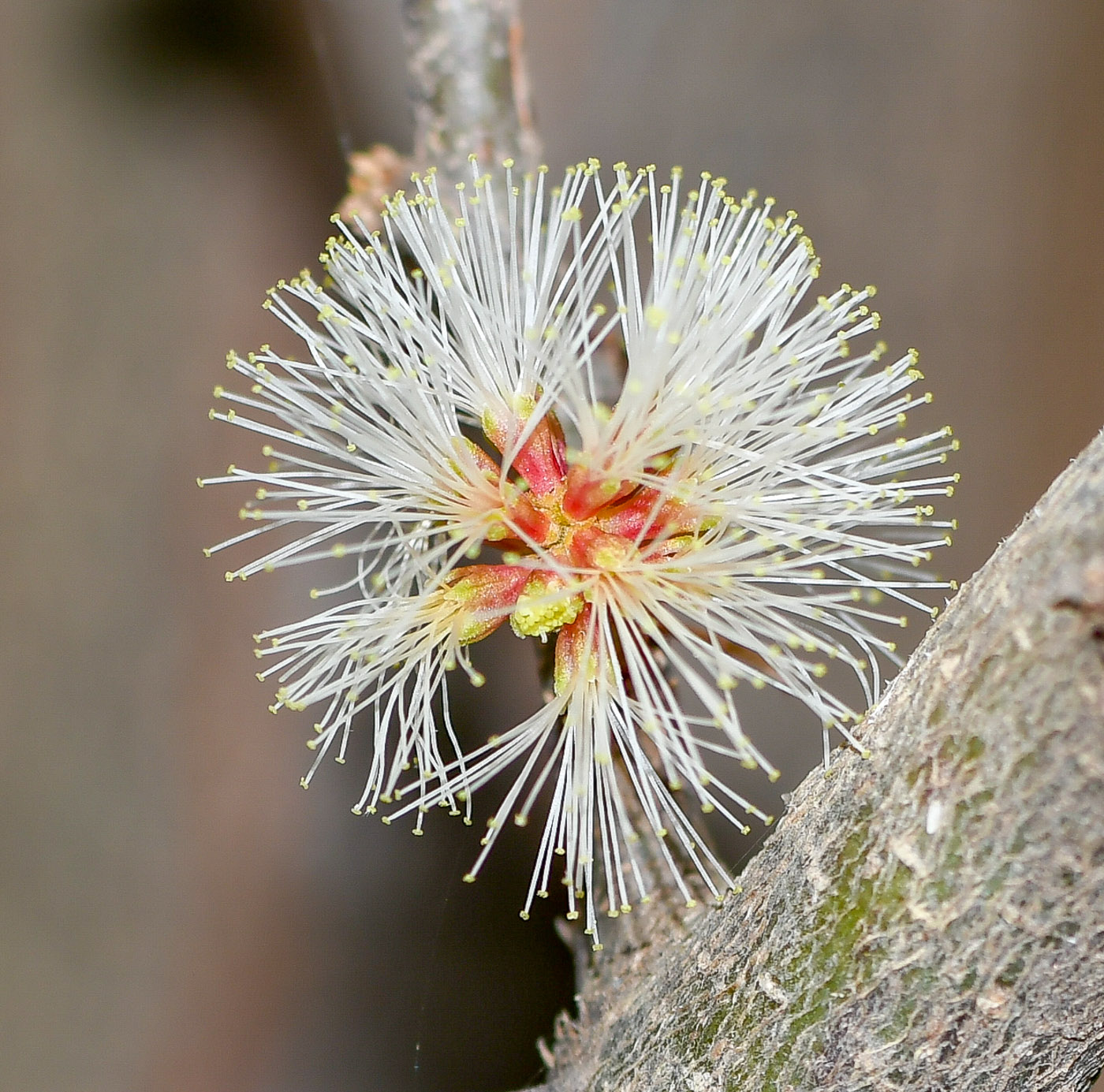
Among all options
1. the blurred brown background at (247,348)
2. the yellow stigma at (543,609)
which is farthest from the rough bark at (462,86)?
the blurred brown background at (247,348)

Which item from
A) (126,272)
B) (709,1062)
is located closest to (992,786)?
(709,1062)

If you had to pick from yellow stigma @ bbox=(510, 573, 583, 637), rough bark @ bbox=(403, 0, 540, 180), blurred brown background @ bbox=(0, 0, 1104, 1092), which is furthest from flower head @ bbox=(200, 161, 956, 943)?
blurred brown background @ bbox=(0, 0, 1104, 1092)

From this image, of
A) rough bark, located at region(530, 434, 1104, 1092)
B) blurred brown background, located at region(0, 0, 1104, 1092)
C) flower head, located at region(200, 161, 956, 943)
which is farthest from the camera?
blurred brown background, located at region(0, 0, 1104, 1092)

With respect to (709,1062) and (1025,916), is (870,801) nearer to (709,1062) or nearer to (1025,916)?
(1025,916)

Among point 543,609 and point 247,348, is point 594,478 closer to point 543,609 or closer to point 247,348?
point 543,609

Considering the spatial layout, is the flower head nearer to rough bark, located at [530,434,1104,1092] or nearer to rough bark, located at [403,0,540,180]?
Result: rough bark, located at [530,434,1104,1092]
